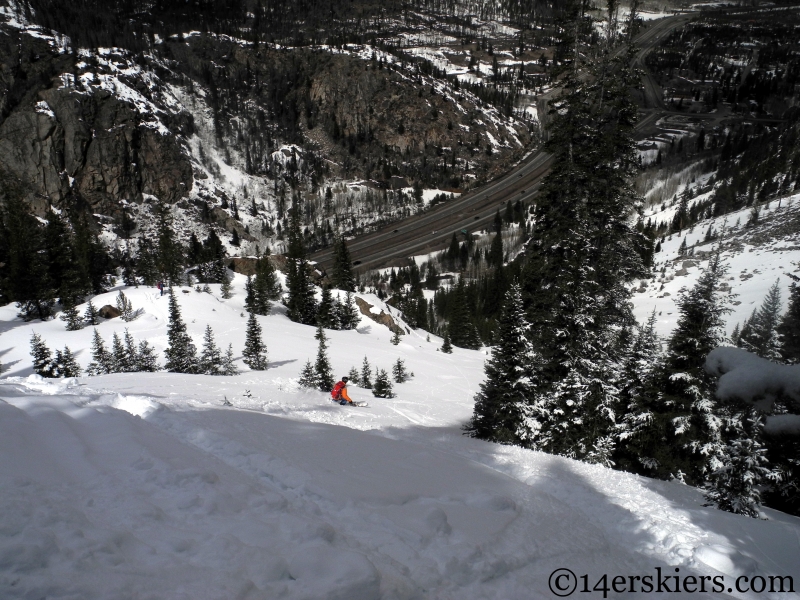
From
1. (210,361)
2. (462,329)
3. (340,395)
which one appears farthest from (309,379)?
(462,329)

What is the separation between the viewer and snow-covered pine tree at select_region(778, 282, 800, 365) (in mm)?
5105

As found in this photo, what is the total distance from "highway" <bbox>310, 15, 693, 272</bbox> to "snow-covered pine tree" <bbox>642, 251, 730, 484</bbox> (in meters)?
82.2

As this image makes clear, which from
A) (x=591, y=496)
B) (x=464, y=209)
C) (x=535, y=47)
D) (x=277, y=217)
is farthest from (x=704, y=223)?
(x=535, y=47)

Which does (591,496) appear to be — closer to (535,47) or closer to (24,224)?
(24,224)

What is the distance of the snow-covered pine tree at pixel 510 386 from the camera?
11.7m

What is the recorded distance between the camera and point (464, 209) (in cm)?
11519

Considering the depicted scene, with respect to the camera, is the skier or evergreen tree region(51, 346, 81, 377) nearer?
the skier

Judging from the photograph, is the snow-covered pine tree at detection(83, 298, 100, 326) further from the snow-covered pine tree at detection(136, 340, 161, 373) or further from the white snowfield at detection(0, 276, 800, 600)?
the white snowfield at detection(0, 276, 800, 600)

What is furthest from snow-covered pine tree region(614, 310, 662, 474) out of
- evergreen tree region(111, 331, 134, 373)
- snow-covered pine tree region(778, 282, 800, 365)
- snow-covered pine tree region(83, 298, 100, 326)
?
snow-covered pine tree region(83, 298, 100, 326)

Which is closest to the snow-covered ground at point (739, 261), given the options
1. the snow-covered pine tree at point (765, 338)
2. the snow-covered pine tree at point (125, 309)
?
the snow-covered pine tree at point (765, 338)

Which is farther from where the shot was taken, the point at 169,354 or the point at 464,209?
the point at 464,209

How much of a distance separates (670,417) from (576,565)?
865cm

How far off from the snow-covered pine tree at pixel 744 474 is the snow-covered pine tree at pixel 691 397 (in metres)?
4.23

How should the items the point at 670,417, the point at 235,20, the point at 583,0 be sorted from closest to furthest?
1. the point at 670,417
2. the point at 583,0
3. the point at 235,20
